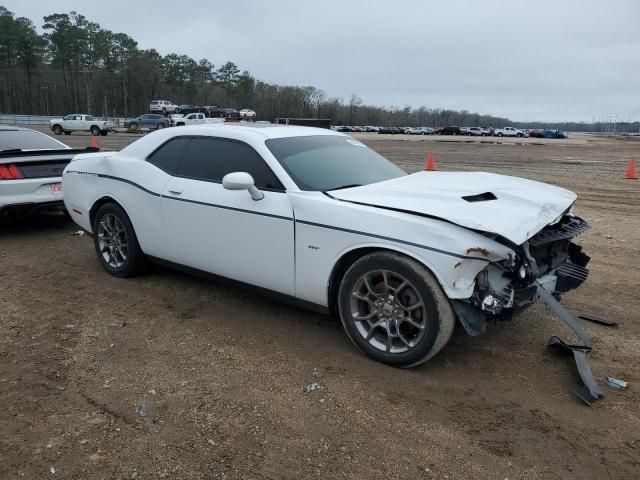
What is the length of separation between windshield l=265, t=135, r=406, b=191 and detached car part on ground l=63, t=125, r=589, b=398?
15mm

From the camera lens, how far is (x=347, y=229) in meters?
3.49

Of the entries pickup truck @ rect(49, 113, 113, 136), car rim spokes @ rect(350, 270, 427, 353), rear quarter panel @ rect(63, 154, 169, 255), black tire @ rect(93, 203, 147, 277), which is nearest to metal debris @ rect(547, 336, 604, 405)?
car rim spokes @ rect(350, 270, 427, 353)

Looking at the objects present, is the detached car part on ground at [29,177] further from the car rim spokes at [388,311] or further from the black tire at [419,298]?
the car rim spokes at [388,311]

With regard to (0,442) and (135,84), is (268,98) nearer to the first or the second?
(135,84)

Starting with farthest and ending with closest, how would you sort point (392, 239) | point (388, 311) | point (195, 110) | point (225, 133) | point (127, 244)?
1. point (195, 110)
2. point (127, 244)
3. point (225, 133)
4. point (388, 311)
5. point (392, 239)

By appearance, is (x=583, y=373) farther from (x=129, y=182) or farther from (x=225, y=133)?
(x=129, y=182)

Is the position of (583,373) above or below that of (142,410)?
above

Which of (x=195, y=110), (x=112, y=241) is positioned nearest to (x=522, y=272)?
Answer: (x=112, y=241)

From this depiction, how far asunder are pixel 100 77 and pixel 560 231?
110689 mm

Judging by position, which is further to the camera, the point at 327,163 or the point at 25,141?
the point at 25,141

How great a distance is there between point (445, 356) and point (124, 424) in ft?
7.13

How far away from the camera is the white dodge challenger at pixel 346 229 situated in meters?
3.20

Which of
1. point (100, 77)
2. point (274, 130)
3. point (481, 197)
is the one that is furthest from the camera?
point (100, 77)

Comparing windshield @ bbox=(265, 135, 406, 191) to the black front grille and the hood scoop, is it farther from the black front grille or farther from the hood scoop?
the black front grille
